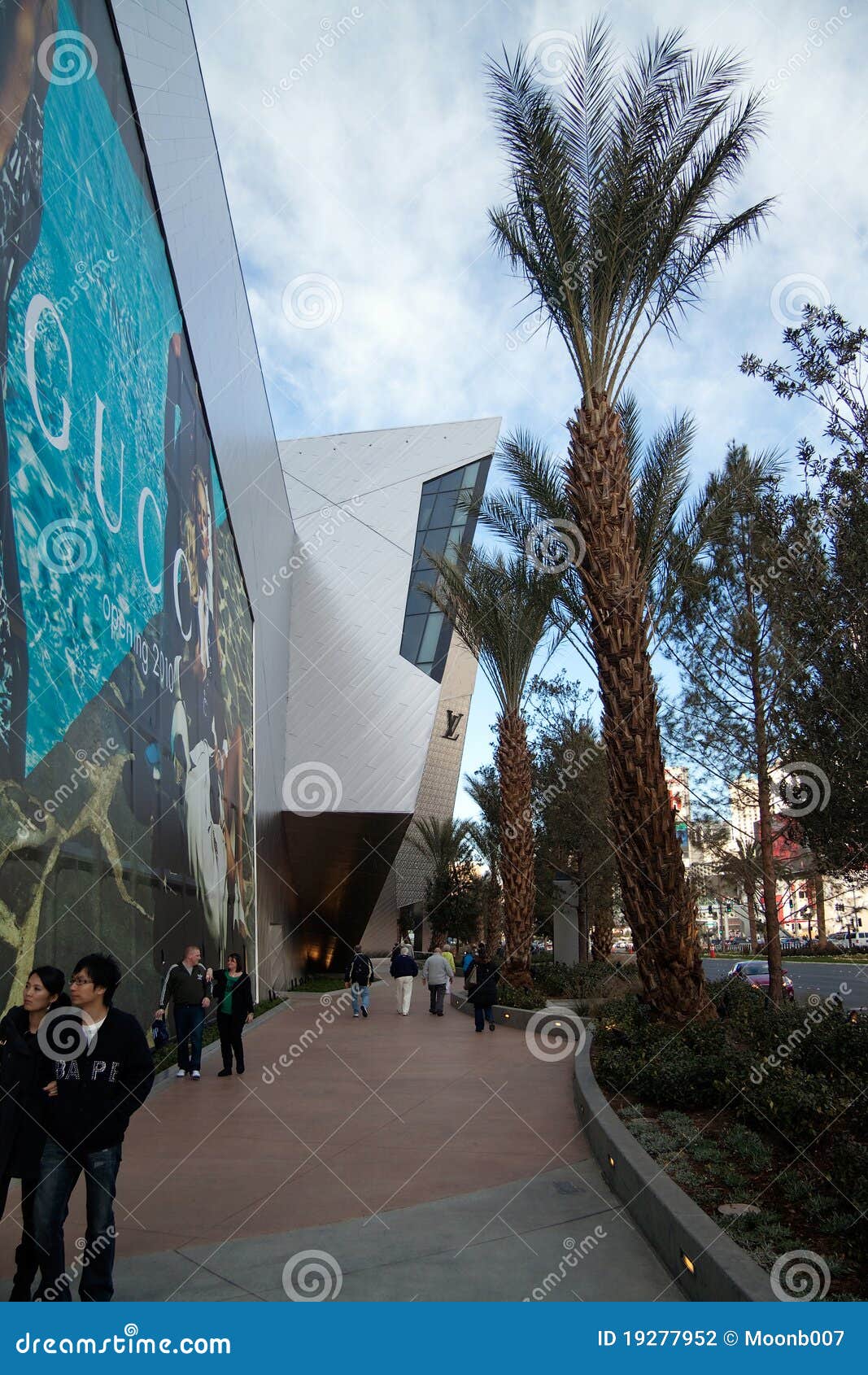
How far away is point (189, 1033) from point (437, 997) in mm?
9097

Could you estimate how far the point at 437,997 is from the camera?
17.9 meters

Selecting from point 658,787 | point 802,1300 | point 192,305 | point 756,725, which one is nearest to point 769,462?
point 756,725

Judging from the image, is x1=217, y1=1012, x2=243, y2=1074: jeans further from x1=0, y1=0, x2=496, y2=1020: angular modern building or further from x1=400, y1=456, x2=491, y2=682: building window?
x1=400, y1=456, x2=491, y2=682: building window

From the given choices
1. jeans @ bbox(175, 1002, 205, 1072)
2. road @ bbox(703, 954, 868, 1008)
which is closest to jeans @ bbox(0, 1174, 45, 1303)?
jeans @ bbox(175, 1002, 205, 1072)

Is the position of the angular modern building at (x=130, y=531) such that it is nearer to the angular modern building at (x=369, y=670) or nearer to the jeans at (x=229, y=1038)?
the jeans at (x=229, y=1038)

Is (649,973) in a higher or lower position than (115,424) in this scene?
lower

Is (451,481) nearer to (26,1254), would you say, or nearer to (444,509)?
(444,509)

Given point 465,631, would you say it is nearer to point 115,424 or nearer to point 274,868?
point 274,868

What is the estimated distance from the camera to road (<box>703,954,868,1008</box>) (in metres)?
20.2

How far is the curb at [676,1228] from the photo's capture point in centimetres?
339

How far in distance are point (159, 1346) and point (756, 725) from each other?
12.4 meters

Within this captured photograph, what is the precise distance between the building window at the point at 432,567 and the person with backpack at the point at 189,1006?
25.8m

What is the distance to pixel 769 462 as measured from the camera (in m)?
12.5

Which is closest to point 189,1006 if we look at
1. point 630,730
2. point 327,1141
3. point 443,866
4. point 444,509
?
point 327,1141
